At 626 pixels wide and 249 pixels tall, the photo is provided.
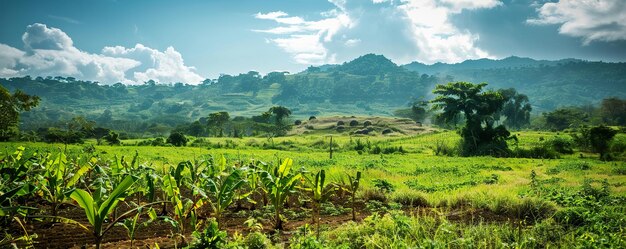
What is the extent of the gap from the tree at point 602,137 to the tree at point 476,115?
30.3ft

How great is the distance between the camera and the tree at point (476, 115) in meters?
45.1

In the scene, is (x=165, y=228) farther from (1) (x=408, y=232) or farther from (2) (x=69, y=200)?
(1) (x=408, y=232)

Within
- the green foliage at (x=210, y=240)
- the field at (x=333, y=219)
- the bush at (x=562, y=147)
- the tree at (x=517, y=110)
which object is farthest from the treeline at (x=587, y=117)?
the green foliage at (x=210, y=240)

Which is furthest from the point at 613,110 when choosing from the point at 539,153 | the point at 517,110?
the point at 539,153

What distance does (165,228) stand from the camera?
734cm

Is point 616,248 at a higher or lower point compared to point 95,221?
lower

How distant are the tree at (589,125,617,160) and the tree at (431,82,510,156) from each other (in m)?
9.22

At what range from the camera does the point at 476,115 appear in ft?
153

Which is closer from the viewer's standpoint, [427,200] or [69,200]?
[69,200]

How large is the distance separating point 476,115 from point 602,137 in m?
14.1

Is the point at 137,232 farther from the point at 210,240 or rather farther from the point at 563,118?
the point at 563,118

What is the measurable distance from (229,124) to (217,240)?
126924 millimetres

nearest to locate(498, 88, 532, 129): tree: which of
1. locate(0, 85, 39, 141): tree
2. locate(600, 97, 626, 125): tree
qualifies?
locate(600, 97, 626, 125): tree

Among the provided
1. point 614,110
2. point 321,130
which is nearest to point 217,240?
point 321,130
